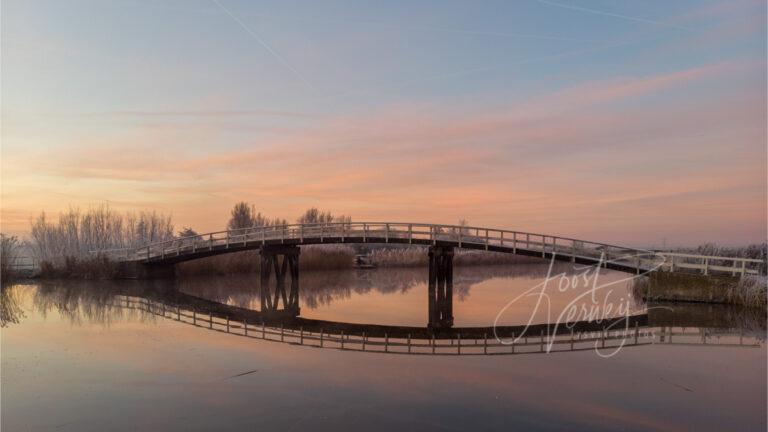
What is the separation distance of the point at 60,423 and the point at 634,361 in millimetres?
10650

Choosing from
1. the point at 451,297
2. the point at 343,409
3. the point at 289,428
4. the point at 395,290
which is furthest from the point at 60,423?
the point at 395,290

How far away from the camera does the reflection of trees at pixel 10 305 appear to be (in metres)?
18.2

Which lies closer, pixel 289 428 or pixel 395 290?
pixel 289 428

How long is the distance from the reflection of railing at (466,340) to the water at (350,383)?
29 cm

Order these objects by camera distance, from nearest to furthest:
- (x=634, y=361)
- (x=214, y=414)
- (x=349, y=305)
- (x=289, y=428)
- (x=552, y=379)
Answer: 1. (x=289, y=428)
2. (x=214, y=414)
3. (x=552, y=379)
4. (x=634, y=361)
5. (x=349, y=305)

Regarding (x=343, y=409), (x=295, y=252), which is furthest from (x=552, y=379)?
(x=295, y=252)

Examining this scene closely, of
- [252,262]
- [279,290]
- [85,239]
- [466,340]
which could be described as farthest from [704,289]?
[85,239]

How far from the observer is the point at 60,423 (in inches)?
315

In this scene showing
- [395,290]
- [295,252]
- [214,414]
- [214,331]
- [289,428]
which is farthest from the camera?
[295,252]

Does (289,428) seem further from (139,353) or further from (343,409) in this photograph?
(139,353)

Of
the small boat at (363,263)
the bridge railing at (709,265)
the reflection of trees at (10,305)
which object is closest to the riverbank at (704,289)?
the bridge railing at (709,265)

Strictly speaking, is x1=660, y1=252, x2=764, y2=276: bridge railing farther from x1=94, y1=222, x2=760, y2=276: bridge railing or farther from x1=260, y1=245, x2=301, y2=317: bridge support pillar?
x1=260, y1=245, x2=301, y2=317: bridge support pillar

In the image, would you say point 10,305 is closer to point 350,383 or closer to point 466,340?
point 466,340

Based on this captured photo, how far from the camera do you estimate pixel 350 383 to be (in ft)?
34.0
